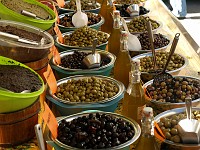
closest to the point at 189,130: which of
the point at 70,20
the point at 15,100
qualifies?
the point at 15,100

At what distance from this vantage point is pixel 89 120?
145cm

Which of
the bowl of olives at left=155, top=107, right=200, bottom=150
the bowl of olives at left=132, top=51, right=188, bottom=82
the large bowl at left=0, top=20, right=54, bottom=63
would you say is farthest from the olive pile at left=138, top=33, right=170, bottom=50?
the bowl of olives at left=155, top=107, right=200, bottom=150

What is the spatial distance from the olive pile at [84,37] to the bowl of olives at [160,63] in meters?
0.29

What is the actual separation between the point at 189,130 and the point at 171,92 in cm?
39

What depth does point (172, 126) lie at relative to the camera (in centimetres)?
145

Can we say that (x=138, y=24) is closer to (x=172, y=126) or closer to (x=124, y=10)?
(x=124, y=10)

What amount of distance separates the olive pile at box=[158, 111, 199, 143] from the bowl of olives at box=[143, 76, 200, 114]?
0.09 meters

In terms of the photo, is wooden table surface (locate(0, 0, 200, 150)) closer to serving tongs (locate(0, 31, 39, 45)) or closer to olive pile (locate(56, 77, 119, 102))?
olive pile (locate(56, 77, 119, 102))

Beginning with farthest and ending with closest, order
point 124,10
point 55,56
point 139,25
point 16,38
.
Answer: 1. point 124,10
2. point 139,25
3. point 55,56
4. point 16,38

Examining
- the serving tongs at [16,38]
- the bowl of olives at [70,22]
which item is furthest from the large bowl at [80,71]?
the bowl of olives at [70,22]

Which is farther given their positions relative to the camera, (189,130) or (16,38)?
(16,38)

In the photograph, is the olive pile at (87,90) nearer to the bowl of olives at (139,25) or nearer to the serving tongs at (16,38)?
the serving tongs at (16,38)

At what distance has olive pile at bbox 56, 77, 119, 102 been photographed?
1.71m

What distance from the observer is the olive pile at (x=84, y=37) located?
2285 mm
